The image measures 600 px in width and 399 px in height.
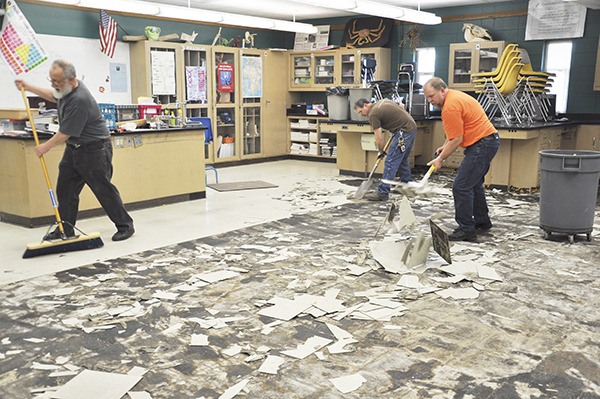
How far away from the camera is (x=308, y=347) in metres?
3.40

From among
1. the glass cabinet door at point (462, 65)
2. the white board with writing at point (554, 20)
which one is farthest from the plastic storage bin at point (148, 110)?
the white board with writing at point (554, 20)

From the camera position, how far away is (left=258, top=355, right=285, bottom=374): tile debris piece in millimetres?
3121

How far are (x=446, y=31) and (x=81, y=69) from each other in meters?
6.53

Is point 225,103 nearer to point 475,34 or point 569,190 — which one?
point 475,34

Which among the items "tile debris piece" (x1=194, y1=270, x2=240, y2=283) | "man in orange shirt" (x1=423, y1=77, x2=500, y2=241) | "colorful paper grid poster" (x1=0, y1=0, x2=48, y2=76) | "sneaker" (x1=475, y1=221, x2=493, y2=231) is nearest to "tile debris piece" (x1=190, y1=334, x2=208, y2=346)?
"tile debris piece" (x1=194, y1=270, x2=240, y2=283)

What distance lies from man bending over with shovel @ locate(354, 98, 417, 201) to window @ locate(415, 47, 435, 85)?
4069 millimetres

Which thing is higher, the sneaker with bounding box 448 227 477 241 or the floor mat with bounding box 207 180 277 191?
the sneaker with bounding box 448 227 477 241

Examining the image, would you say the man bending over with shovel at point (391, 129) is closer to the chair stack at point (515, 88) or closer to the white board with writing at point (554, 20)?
the chair stack at point (515, 88)

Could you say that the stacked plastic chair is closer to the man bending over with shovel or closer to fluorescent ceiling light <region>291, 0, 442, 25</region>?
fluorescent ceiling light <region>291, 0, 442, 25</region>

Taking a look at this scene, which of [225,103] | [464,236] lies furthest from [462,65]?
[464,236]

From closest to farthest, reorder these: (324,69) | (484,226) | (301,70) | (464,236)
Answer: (464,236)
(484,226)
(324,69)
(301,70)

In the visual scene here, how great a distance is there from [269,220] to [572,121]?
5.94m

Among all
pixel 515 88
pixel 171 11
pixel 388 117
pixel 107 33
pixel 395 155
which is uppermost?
pixel 171 11

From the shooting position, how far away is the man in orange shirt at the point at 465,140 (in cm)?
547
